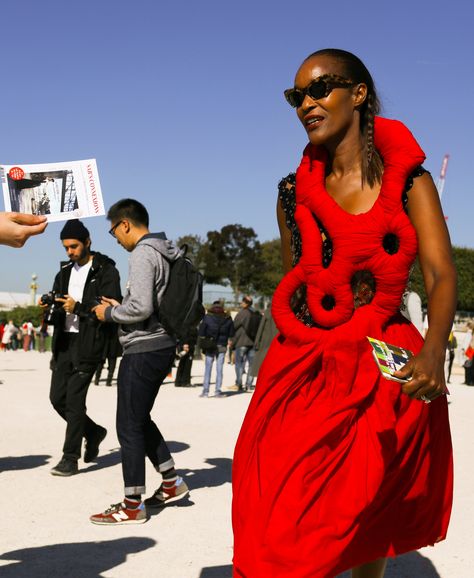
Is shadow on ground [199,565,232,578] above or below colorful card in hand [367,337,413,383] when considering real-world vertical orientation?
below

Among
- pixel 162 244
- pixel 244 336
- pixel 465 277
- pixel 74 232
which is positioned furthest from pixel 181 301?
pixel 465 277

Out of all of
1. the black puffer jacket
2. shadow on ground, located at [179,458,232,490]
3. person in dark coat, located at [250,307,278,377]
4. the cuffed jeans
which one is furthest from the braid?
person in dark coat, located at [250,307,278,377]

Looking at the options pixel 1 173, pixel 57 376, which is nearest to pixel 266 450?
pixel 1 173

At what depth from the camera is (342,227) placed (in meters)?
2.96

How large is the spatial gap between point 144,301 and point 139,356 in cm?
35

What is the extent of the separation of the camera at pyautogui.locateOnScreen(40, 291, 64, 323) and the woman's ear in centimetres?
420

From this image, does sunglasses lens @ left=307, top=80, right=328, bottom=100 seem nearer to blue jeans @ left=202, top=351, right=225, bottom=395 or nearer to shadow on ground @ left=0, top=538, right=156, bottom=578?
shadow on ground @ left=0, top=538, right=156, bottom=578

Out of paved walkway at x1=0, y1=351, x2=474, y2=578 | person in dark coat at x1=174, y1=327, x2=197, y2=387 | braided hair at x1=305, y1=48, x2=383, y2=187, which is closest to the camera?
braided hair at x1=305, y1=48, x2=383, y2=187

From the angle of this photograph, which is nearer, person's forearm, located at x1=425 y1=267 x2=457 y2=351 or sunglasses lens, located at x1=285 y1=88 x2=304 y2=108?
person's forearm, located at x1=425 y1=267 x2=457 y2=351

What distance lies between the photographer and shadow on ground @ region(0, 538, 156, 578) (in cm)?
416

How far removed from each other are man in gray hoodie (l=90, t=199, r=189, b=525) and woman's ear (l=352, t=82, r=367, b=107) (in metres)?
2.69

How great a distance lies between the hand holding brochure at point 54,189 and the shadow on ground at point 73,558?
5.98ft

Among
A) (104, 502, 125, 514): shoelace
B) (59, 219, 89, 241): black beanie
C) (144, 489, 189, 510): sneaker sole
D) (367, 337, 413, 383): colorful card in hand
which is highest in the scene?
(59, 219, 89, 241): black beanie

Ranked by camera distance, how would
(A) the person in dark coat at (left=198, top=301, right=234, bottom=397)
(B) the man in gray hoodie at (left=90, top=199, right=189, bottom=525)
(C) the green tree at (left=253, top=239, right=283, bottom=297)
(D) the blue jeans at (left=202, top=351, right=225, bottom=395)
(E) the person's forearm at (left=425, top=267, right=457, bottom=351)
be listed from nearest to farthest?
(E) the person's forearm at (left=425, top=267, right=457, bottom=351), (B) the man in gray hoodie at (left=90, top=199, right=189, bottom=525), (D) the blue jeans at (left=202, top=351, right=225, bottom=395), (A) the person in dark coat at (left=198, top=301, right=234, bottom=397), (C) the green tree at (left=253, top=239, right=283, bottom=297)
